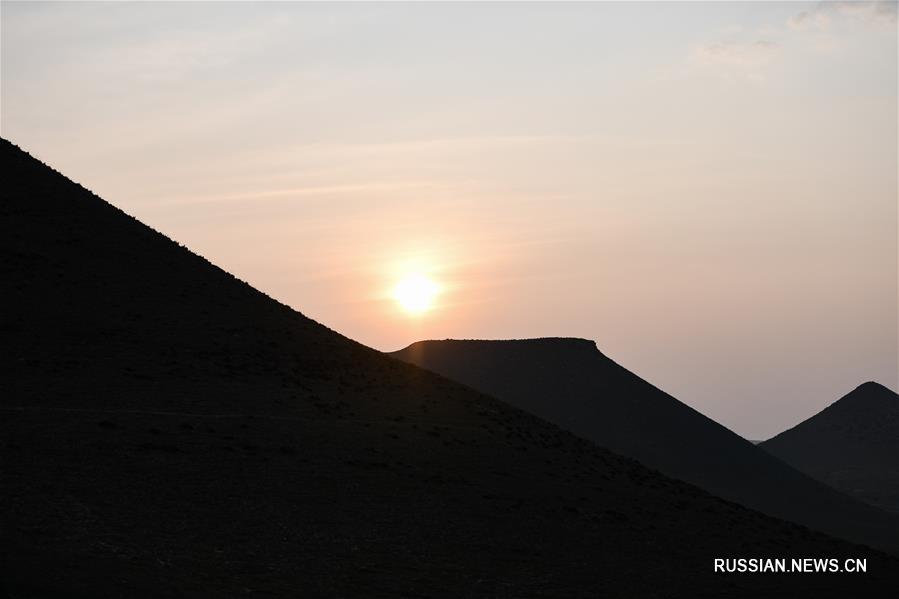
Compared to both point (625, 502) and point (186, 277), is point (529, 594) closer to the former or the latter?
point (625, 502)

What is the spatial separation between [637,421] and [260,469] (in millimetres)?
84643

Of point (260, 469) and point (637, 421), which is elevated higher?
point (637, 421)

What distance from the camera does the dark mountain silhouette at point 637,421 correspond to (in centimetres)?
12412

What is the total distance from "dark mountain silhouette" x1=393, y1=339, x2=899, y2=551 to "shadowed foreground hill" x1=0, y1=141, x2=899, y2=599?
47101mm

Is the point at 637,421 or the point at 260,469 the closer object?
the point at 260,469

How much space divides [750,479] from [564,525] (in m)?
78.0

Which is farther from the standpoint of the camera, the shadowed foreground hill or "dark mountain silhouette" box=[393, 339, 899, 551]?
"dark mountain silhouette" box=[393, 339, 899, 551]

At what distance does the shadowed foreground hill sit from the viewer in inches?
1751

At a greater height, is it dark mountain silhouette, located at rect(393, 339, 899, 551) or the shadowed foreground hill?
dark mountain silhouette, located at rect(393, 339, 899, 551)

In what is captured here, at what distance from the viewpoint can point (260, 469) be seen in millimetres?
55750

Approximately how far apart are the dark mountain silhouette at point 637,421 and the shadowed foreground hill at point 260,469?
47.1 m

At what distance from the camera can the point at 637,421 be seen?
135 meters

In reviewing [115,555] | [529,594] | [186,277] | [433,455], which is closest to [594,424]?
[186,277]

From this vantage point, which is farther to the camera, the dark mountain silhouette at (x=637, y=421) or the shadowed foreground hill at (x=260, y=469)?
the dark mountain silhouette at (x=637, y=421)
